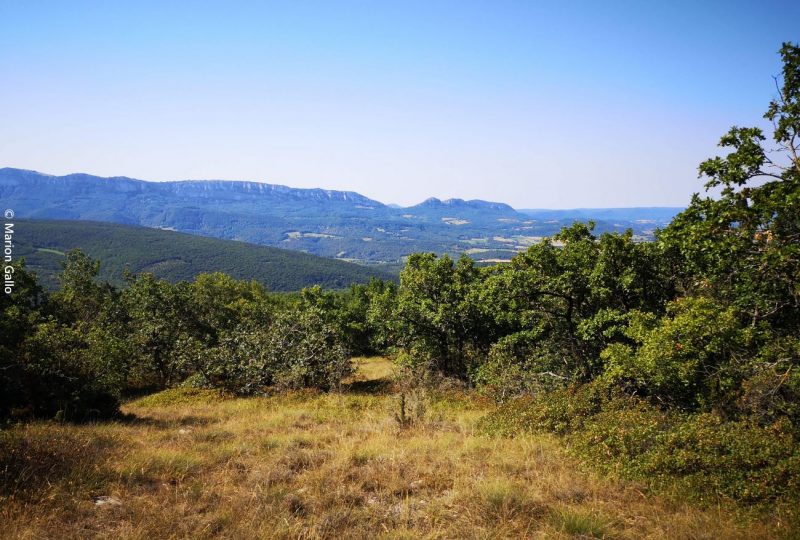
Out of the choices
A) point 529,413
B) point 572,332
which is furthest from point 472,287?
point 529,413

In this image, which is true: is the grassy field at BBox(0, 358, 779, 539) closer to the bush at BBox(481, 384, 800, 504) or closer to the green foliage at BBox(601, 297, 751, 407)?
the bush at BBox(481, 384, 800, 504)

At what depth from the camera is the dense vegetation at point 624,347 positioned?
28.4 ft

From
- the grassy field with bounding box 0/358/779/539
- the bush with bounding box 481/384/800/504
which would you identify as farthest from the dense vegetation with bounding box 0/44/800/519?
the grassy field with bounding box 0/358/779/539

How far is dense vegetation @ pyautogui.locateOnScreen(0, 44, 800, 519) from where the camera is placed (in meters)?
8.65

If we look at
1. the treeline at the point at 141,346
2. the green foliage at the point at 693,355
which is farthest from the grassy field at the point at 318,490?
the green foliage at the point at 693,355

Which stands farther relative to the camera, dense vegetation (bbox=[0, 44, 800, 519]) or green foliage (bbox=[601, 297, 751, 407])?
green foliage (bbox=[601, 297, 751, 407])

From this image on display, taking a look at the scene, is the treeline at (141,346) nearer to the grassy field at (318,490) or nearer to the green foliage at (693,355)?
the grassy field at (318,490)

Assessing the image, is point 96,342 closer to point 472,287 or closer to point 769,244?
point 472,287

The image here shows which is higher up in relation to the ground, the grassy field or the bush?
the bush

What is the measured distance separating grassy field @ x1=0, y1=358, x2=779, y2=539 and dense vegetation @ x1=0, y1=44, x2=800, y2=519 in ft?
3.92

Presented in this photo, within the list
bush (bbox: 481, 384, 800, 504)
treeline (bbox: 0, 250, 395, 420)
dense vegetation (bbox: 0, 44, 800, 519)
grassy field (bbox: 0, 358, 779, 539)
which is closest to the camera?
grassy field (bbox: 0, 358, 779, 539)

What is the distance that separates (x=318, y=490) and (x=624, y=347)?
35.4 feet

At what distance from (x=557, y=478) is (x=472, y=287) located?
1613cm

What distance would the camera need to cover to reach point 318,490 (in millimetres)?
7844
